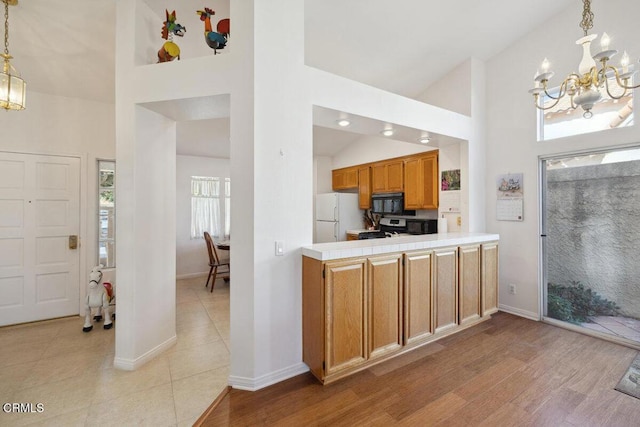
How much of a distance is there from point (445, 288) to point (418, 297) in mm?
429

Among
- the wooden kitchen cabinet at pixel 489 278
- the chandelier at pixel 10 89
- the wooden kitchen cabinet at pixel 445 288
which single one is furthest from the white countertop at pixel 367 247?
the chandelier at pixel 10 89

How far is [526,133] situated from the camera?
140 inches

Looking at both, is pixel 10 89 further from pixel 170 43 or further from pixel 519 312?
pixel 519 312

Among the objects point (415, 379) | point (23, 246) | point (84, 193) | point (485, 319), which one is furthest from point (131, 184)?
point (485, 319)

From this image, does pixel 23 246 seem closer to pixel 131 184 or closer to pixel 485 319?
pixel 131 184

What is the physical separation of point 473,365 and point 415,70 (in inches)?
143

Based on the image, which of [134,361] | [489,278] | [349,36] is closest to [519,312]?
[489,278]

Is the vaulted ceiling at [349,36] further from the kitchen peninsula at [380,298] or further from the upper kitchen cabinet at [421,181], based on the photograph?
the kitchen peninsula at [380,298]

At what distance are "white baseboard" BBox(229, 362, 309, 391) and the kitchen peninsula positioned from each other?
167mm

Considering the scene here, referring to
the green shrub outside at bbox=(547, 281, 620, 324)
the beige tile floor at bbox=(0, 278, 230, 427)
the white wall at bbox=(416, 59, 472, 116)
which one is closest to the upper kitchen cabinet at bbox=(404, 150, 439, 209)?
the white wall at bbox=(416, 59, 472, 116)

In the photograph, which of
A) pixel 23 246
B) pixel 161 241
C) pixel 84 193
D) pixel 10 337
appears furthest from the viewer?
pixel 84 193

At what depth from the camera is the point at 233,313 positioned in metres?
2.17

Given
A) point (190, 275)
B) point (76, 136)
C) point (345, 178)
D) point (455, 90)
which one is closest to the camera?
point (76, 136)


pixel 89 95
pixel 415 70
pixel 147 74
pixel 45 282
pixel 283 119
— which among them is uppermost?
pixel 415 70
